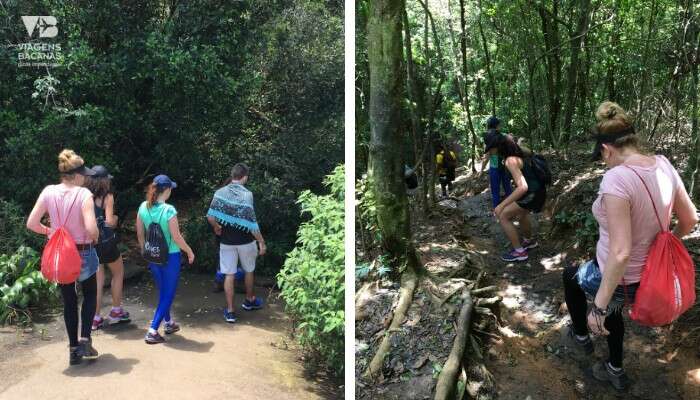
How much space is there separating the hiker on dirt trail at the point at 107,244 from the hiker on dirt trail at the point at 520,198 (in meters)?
1.92

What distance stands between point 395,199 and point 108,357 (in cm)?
166

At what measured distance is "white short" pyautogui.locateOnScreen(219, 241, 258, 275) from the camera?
276cm

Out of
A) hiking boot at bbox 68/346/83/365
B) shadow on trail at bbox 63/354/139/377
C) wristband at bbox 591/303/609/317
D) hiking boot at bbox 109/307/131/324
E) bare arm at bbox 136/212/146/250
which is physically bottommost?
shadow on trail at bbox 63/354/139/377

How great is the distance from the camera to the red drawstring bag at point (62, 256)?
2762mm

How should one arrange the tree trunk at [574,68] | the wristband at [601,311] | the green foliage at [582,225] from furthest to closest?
the tree trunk at [574,68] → the green foliage at [582,225] → the wristband at [601,311]

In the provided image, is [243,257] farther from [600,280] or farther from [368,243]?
[600,280]

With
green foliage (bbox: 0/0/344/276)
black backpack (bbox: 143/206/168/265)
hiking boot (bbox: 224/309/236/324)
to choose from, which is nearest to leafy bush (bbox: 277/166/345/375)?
green foliage (bbox: 0/0/344/276)

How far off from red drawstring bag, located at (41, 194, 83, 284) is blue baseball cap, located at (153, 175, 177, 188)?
43cm

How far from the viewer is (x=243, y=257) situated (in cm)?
278

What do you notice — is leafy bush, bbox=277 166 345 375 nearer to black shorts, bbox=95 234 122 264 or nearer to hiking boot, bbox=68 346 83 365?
black shorts, bbox=95 234 122 264

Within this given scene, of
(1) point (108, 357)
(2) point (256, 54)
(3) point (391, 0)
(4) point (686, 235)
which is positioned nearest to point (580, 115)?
(4) point (686, 235)

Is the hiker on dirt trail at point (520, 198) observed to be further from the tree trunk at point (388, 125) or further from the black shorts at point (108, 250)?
the black shorts at point (108, 250)

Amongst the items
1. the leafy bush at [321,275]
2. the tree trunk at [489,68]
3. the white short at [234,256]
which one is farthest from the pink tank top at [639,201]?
the white short at [234,256]

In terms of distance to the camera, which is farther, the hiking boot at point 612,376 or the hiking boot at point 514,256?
the hiking boot at point 514,256
